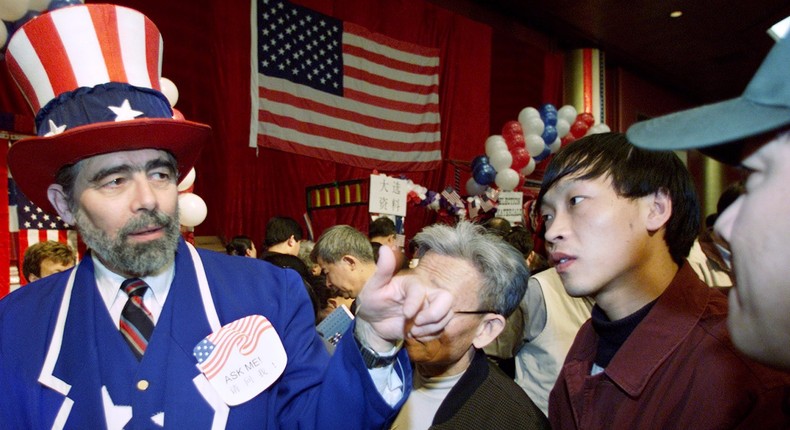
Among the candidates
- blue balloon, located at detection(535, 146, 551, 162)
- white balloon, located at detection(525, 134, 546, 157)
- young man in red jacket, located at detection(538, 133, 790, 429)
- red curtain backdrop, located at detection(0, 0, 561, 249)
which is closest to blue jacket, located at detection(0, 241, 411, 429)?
young man in red jacket, located at detection(538, 133, 790, 429)

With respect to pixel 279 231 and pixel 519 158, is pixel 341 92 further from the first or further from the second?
pixel 279 231

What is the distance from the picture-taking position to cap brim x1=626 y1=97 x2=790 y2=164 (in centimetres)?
61

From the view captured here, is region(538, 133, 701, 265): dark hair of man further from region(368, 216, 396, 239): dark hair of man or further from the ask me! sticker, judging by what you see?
region(368, 216, 396, 239): dark hair of man

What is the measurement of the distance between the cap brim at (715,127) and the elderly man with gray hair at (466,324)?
888mm

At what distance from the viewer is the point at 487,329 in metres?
1.63

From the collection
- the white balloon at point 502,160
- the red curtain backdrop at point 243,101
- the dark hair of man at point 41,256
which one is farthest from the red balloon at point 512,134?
the dark hair of man at point 41,256

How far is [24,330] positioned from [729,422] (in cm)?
149

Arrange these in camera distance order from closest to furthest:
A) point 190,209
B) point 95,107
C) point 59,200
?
point 95,107 → point 59,200 → point 190,209

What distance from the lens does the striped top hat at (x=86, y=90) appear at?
131 centimetres

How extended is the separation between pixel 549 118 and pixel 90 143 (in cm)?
677

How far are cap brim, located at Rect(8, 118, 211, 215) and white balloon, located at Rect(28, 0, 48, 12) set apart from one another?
4.63 feet

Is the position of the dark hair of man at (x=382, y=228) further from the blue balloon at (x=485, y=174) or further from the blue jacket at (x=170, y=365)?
the blue jacket at (x=170, y=365)

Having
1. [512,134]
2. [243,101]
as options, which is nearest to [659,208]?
[243,101]

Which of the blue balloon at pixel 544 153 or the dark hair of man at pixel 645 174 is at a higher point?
the blue balloon at pixel 544 153
